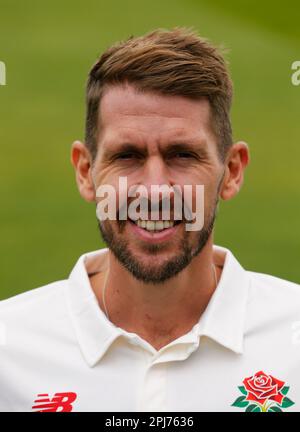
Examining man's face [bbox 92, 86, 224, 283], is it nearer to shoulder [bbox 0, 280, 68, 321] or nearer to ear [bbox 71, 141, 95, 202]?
ear [bbox 71, 141, 95, 202]

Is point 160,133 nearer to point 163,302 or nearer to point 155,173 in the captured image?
point 155,173

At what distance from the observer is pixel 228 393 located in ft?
5.50

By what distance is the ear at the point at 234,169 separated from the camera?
186 centimetres

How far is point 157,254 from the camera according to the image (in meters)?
1.72

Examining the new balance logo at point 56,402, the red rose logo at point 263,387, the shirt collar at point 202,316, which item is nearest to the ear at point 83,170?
the shirt collar at point 202,316

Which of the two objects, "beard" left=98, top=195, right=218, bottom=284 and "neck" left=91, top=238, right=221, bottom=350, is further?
"neck" left=91, top=238, right=221, bottom=350

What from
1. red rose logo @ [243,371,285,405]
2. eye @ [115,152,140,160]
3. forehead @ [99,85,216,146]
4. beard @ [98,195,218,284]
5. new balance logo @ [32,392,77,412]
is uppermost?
forehead @ [99,85,216,146]

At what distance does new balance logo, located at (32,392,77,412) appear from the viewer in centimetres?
170

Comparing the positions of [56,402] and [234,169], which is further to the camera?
[234,169]

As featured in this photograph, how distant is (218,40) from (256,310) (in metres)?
0.96

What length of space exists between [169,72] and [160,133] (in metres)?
0.17

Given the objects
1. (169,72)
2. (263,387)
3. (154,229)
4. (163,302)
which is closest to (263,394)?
(263,387)

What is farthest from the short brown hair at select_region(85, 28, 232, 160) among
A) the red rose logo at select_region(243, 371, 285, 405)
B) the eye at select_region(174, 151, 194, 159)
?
the red rose logo at select_region(243, 371, 285, 405)
